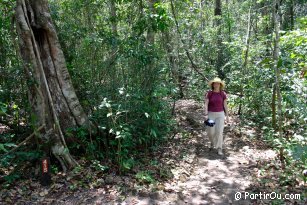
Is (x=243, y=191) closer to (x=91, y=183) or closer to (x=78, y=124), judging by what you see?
(x=91, y=183)

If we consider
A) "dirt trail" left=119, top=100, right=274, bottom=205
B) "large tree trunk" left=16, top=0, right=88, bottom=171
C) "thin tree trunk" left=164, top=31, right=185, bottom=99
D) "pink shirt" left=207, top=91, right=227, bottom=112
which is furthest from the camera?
"thin tree trunk" left=164, top=31, right=185, bottom=99

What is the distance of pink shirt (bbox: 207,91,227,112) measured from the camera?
687 centimetres

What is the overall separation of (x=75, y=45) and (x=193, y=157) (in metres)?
3.86

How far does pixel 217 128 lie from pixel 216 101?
2.11 ft

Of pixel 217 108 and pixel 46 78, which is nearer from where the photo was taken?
pixel 46 78

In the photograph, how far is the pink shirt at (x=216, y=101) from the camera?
687cm

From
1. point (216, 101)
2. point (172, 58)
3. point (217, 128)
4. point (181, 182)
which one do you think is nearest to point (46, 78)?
point (181, 182)

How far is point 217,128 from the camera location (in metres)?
6.95

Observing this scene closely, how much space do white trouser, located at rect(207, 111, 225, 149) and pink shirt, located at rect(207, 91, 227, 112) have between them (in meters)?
0.10

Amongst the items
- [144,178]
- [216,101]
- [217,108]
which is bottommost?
[144,178]

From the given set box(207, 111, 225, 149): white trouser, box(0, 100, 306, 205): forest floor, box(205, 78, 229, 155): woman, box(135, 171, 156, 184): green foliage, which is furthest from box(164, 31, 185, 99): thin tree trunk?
box(135, 171, 156, 184): green foliage

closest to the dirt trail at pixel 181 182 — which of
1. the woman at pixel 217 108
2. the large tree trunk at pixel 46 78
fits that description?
the woman at pixel 217 108

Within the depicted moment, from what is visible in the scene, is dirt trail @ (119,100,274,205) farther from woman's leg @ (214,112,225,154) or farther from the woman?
the woman

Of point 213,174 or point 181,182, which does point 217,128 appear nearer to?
point 213,174
